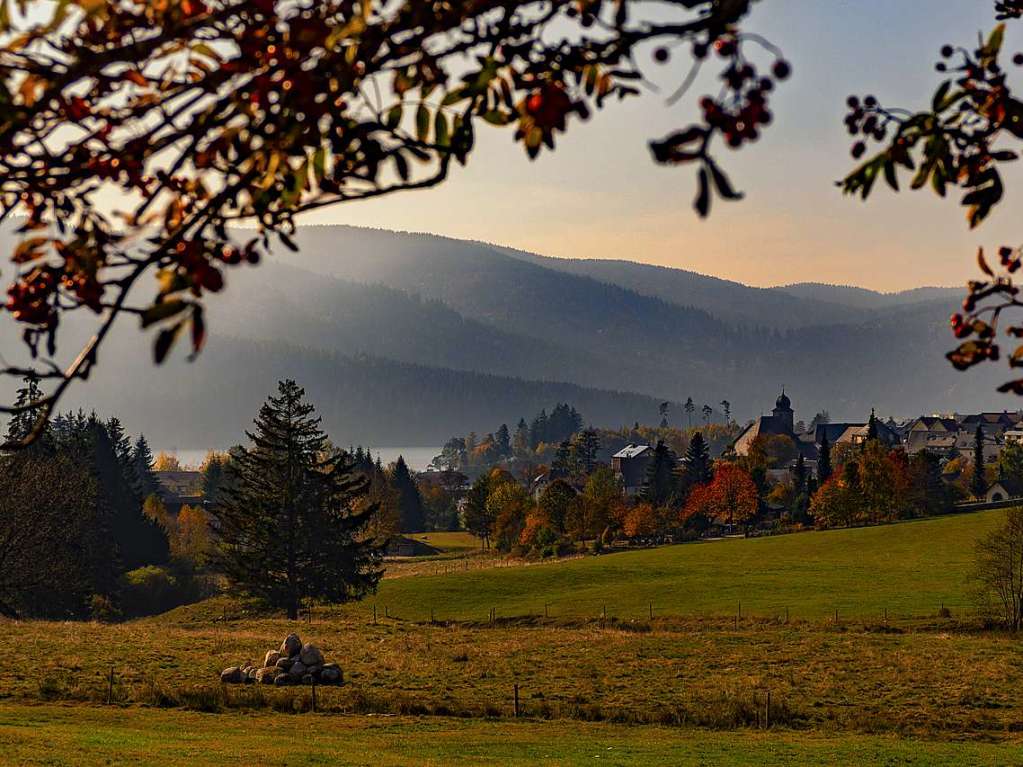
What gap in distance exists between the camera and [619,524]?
95.9 meters

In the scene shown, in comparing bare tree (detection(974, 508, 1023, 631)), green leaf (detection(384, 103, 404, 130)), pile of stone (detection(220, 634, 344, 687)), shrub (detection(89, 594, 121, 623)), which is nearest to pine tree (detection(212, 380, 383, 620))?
shrub (detection(89, 594, 121, 623))

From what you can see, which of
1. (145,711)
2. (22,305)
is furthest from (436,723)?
(22,305)

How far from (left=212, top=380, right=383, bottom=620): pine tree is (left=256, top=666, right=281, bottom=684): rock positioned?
23.3 metres

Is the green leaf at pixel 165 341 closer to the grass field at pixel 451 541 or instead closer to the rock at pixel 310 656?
the rock at pixel 310 656

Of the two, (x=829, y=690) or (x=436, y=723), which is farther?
(x=829, y=690)

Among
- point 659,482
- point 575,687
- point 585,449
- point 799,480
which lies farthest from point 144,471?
point 575,687

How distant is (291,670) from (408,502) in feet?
348

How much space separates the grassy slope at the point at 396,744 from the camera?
18969mm

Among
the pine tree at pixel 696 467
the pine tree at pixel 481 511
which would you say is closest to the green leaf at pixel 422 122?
the pine tree at pixel 481 511

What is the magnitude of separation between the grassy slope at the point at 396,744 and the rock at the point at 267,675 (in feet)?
15.6

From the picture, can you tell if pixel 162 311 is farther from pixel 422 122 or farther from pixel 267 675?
pixel 267 675

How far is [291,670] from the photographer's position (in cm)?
3089

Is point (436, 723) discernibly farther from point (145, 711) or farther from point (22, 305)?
point (22, 305)

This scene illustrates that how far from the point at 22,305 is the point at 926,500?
102 m
